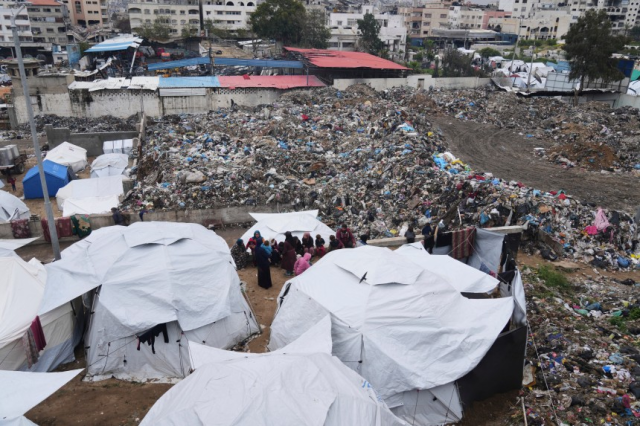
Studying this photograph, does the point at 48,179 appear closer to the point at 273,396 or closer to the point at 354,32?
the point at 273,396

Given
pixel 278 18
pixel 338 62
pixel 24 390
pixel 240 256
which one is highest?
pixel 278 18

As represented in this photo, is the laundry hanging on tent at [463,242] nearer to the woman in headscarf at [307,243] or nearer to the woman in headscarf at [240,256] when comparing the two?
the woman in headscarf at [307,243]

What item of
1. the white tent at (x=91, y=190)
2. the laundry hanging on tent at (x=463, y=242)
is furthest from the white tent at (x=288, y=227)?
the white tent at (x=91, y=190)

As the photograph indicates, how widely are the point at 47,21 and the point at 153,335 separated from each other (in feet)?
192

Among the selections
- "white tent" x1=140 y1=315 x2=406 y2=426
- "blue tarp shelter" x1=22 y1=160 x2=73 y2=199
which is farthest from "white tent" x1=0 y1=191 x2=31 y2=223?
"white tent" x1=140 y1=315 x2=406 y2=426

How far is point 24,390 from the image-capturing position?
4.71 m

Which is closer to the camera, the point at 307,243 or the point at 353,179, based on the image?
the point at 307,243

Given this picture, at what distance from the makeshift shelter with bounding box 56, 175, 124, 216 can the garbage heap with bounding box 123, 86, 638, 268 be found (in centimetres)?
72

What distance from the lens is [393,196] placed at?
12.4 m

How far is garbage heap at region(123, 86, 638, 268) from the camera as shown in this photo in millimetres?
10375

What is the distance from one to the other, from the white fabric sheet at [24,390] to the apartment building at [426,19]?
72.8m

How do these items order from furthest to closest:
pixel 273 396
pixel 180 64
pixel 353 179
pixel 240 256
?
1. pixel 180 64
2. pixel 353 179
3. pixel 240 256
4. pixel 273 396

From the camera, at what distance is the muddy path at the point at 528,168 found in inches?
506

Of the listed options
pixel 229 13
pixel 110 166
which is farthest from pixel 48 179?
pixel 229 13
